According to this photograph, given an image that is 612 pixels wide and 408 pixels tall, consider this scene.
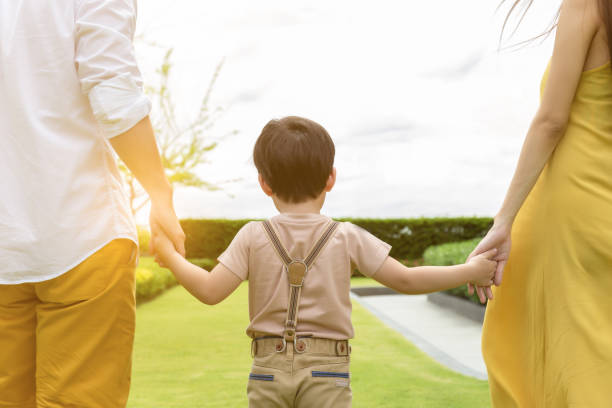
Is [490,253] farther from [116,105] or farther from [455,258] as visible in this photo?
[455,258]

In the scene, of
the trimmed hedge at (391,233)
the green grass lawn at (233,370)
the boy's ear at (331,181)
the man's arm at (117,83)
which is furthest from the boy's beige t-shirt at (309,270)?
the trimmed hedge at (391,233)

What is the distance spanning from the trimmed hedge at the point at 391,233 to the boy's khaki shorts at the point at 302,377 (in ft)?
55.4

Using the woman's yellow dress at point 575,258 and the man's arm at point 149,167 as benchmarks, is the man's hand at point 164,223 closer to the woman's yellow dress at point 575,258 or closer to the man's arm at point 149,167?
the man's arm at point 149,167

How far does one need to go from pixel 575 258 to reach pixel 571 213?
0.51 feet

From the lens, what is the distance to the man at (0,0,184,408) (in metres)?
1.91

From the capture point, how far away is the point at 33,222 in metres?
1.92

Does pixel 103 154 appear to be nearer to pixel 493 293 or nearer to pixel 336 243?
pixel 336 243

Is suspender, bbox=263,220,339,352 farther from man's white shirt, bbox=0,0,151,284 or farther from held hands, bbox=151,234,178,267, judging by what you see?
man's white shirt, bbox=0,0,151,284

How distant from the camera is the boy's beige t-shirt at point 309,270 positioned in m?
2.01

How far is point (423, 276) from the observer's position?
2127 mm

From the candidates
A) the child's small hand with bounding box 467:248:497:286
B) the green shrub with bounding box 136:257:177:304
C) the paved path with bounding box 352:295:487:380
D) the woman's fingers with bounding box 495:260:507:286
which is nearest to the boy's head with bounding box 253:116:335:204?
the child's small hand with bounding box 467:248:497:286

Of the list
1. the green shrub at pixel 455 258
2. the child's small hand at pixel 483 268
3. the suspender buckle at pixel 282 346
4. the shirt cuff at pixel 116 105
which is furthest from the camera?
the green shrub at pixel 455 258

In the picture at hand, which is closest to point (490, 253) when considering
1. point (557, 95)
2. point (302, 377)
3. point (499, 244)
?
point (499, 244)

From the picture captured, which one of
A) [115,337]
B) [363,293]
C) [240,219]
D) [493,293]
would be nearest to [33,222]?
[115,337]
